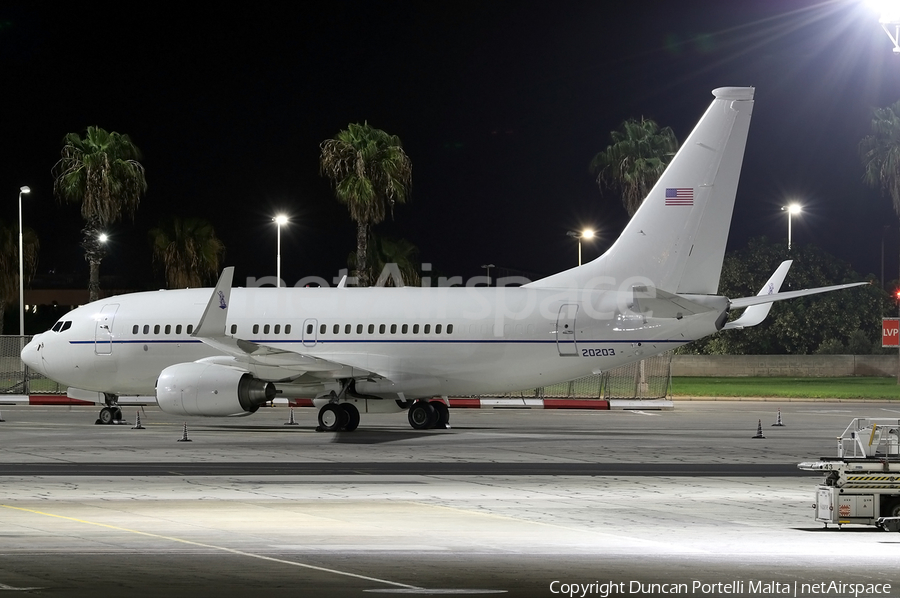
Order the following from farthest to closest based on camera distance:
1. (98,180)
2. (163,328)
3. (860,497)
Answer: (98,180)
(163,328)
(860,497)

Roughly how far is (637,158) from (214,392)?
3961 centimetres

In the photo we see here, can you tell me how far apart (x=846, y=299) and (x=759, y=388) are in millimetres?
22013

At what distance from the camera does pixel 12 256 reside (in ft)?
251

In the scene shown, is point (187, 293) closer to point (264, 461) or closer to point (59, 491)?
point (264, 461)

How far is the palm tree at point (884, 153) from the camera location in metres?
76.9

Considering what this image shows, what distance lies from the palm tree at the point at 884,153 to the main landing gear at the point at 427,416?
174ft

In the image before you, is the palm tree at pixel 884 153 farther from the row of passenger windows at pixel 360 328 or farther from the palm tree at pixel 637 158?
the row of passenger windows at pixel 360 328

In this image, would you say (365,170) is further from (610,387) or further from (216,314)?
(216,314)

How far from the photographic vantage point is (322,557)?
1260 cm

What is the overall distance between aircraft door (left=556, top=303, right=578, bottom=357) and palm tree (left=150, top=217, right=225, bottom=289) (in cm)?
4145

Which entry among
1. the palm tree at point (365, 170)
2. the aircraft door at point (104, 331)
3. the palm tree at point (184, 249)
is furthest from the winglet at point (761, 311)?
the palm tree at point (184, 249)

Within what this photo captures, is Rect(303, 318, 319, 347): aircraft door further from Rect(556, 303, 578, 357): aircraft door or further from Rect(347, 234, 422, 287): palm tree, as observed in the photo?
Rect(347, 234, 422, 287): palm tree

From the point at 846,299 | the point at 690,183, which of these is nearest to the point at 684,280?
the point at 690,183

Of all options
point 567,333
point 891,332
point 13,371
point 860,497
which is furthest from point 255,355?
point 891,332
